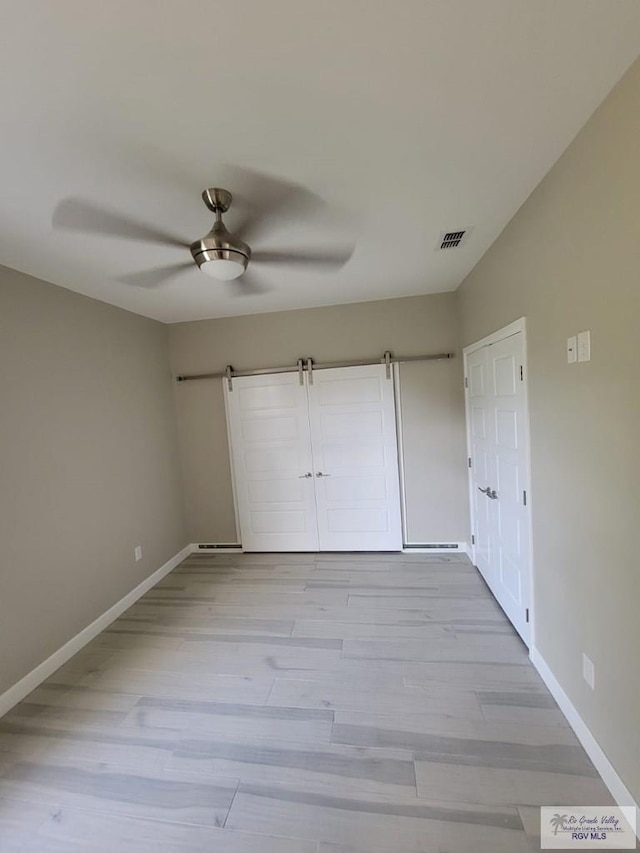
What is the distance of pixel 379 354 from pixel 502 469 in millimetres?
1631

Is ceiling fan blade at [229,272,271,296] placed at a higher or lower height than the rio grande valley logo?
higher

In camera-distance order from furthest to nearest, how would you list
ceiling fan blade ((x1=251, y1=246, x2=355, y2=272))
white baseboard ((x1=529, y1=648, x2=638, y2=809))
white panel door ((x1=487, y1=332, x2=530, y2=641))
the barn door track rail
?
the barn door track rail, white panel door ((x1=487, y1=332, x2=530, y2=641)), ceiling fan blade ((x1=251, y1=246, x2=355, y2=272)), white baseboard ((x1=529, y1=648, x2=638, y2=809))

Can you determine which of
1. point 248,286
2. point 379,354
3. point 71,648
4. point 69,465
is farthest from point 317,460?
point 71,648

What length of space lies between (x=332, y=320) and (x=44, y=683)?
11.6 feet

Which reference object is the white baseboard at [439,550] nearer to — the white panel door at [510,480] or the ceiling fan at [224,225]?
the white panel door at [510,480]

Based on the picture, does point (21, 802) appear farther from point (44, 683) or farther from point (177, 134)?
point (177, 134)

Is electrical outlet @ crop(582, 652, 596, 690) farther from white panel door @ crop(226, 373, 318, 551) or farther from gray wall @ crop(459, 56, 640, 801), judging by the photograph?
white panel door @ crop(226, 373, 318, 551)

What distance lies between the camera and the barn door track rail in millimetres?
3485

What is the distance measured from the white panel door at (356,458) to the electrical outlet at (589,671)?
2.09 metres

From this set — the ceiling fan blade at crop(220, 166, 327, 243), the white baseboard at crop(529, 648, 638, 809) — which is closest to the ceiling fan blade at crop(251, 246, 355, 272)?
the ceiling fan blade at crop(220, 166, 327, 243)

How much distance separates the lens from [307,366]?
11.9 feet

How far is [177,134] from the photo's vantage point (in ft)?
4.17

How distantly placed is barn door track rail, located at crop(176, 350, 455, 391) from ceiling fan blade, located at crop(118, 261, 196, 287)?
1259mm

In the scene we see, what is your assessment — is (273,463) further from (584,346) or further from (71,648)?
(584,346)
